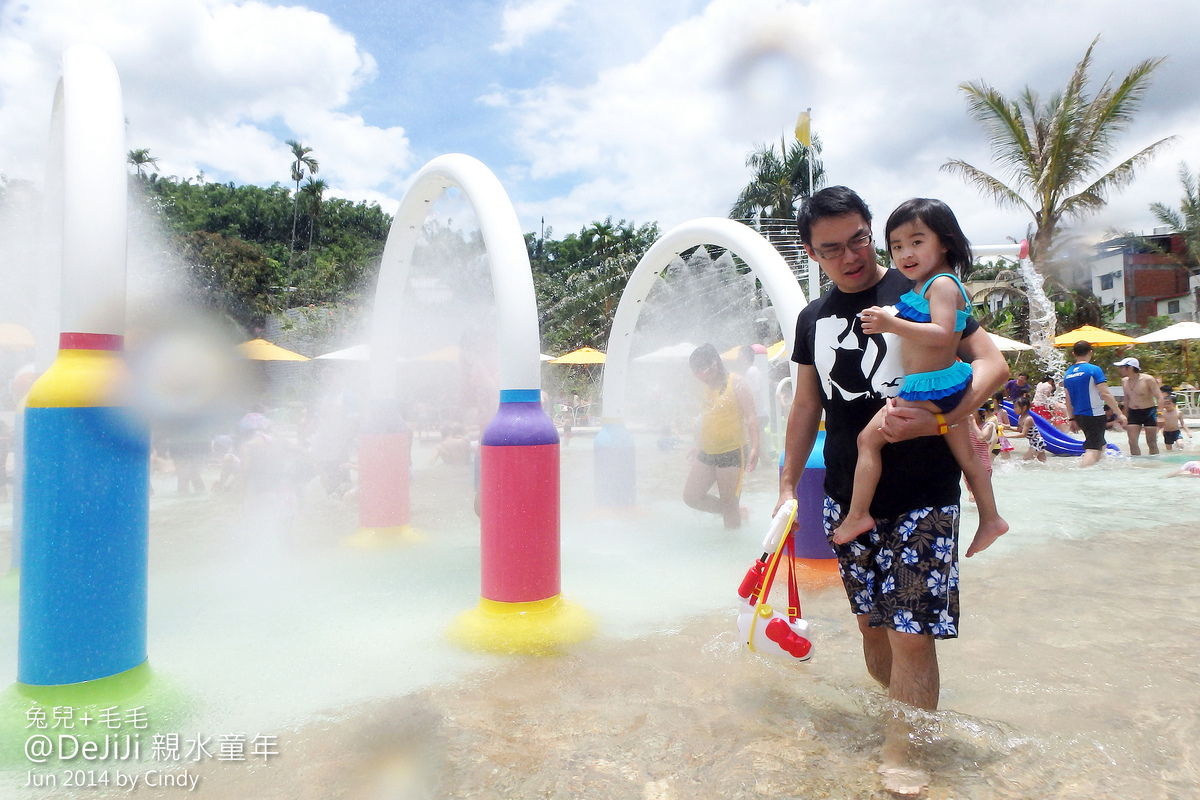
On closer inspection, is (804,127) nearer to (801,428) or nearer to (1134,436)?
(1134,436)

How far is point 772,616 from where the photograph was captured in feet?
7.53

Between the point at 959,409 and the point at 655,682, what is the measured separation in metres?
1.51

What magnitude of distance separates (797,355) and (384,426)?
3.50m

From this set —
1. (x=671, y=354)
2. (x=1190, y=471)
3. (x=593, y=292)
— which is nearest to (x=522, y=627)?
(x=1190, y=471)

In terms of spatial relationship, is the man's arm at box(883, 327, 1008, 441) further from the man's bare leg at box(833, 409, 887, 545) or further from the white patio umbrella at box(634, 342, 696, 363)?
the white patio umbrella at box(634, 342, 696, 363)

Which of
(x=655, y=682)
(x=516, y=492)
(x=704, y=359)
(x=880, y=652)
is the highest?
(x=704, y=359)

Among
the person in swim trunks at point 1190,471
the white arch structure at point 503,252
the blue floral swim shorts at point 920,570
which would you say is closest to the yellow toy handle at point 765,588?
the blue floral swim shorts at point 920,570

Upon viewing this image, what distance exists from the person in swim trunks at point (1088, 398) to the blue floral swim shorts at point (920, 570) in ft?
29.8

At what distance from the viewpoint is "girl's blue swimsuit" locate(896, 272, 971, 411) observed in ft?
6.52

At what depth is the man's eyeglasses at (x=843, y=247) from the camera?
2238mm

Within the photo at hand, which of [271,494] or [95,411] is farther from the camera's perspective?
[271,494]

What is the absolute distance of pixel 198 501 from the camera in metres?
8.12

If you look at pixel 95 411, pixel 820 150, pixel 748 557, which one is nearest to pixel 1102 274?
pixel 820 150

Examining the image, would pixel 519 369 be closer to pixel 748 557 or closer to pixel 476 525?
pixel 748 557
